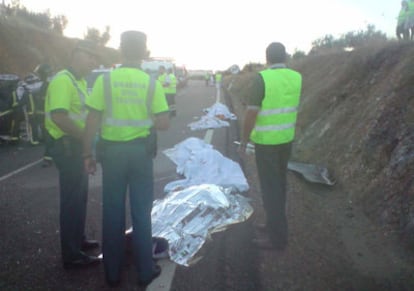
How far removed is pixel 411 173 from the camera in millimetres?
4746

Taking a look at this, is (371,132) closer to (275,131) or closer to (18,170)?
(275,131)

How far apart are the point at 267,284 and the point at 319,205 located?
2.39 metres

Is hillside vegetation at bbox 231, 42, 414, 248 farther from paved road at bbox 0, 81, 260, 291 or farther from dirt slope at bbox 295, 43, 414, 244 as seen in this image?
paved road at bbox 0, 81, 260, 291

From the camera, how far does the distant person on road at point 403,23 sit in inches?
480

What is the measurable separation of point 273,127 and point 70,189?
2.09m

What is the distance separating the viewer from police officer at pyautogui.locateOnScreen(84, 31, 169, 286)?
3238mm

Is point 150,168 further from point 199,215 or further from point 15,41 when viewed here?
point 15,41

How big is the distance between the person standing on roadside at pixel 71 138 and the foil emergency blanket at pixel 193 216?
2.67ft

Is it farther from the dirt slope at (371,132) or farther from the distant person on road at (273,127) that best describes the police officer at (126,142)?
the dirt slope at (371,132)

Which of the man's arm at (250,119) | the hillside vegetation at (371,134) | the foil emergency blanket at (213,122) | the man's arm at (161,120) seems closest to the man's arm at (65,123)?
the man's arm at (161,120)

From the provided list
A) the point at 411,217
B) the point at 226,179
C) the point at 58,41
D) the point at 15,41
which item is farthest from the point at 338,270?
the point at 58,41

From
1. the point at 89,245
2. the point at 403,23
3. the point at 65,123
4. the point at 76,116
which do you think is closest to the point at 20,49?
the point at 403,23

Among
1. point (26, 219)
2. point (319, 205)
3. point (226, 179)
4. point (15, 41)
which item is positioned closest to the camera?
point (26, 219)

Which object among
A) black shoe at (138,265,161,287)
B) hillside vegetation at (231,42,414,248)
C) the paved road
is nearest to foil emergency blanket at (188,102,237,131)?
hillside vegetation at (231,42,414,248)
